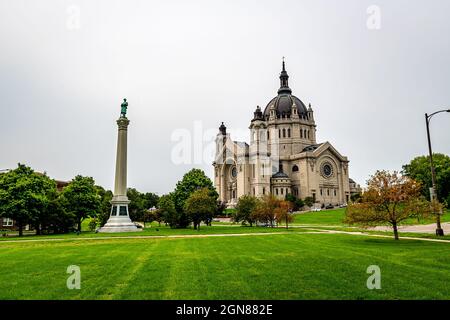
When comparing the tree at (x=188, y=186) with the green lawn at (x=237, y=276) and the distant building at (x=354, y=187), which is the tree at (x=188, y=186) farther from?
the distant building at (x=354, y=187)

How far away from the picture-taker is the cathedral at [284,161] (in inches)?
4154

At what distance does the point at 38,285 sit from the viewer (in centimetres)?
1071

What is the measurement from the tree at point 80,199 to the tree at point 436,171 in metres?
56.7

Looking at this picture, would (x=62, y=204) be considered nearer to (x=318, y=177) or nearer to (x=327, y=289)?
(x=327, y=289)

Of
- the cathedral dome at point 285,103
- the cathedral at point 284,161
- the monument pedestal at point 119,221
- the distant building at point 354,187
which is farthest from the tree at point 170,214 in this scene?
the distant building at point 354,187

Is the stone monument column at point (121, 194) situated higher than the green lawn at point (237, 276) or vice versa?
the stone monument column at point (121, 194)

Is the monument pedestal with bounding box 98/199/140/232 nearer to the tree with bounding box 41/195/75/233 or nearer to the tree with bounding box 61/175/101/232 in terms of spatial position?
the tree with bounding box 41/195/75/233

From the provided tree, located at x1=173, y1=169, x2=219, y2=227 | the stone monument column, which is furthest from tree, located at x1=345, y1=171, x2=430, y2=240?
tree, located at x1=173, y1=169, x2=219, y2=227

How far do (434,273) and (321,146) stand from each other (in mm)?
99591

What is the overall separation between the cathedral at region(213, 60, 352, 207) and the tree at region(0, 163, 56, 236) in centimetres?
6469

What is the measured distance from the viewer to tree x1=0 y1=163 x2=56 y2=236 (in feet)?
148

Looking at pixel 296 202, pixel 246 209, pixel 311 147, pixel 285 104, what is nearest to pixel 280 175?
pixel 296 202

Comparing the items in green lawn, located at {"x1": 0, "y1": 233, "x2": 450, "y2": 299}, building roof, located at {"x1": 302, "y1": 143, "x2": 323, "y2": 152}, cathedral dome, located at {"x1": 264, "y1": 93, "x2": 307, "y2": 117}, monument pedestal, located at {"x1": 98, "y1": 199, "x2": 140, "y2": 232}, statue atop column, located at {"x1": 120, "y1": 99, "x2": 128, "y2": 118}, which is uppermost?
cathedral dome, located at {"x1": 264, "y1": 93, "x2": 307, "y2": 117}

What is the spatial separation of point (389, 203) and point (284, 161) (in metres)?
89.1
